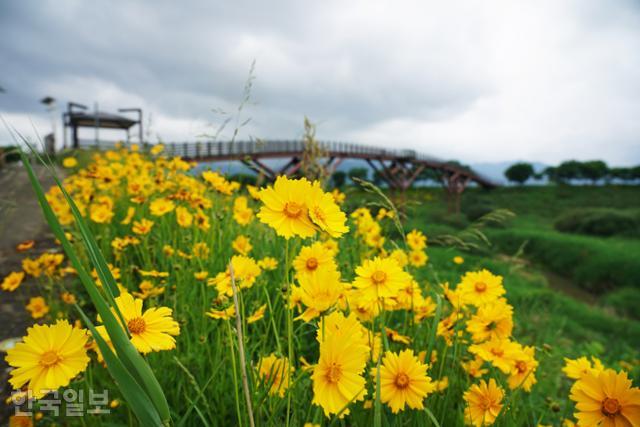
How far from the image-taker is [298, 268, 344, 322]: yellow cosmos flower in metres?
0.73

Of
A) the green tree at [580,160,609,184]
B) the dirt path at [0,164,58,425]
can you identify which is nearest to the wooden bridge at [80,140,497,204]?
the dirt path at [0,164,58,425]

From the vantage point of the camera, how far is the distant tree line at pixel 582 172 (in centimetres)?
4253

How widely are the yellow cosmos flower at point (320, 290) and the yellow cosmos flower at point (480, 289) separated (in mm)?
575

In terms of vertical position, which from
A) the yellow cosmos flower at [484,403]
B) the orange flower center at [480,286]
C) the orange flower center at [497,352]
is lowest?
the yellow cosmos flower at [484,403]

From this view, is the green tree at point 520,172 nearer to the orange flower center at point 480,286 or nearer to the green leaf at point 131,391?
the orange flower center at point 480,286

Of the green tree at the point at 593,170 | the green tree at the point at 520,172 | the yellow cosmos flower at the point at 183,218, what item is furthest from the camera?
the green tree at the point at 520,172

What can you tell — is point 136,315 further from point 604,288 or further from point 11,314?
point 604,288

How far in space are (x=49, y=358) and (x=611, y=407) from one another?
978 millimetres

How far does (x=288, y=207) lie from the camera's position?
2.17 ft

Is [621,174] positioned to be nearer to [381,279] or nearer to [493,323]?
[493,323]

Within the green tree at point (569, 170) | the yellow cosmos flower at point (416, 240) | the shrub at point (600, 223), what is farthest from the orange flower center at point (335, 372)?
the green tree at point (569, 170)


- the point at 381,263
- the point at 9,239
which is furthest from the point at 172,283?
the point at 9,239

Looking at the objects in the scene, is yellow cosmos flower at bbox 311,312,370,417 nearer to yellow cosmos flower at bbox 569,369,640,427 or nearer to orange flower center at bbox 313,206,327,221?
orange flower center at bbox 313,206,327,221

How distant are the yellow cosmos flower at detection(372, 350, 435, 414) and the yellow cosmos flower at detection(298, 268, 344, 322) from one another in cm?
19
